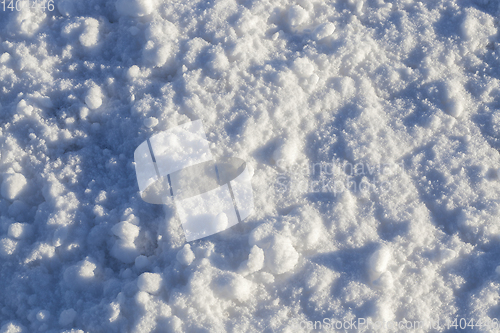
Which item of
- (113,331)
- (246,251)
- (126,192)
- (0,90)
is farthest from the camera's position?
(0,90)

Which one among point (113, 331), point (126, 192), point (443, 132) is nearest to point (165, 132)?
point (126, 192)

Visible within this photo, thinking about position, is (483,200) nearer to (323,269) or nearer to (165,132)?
(323,269)

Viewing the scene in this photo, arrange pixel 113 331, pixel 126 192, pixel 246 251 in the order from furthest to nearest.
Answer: pixel 126 192 < pixel 246 251 < pixel 113 331

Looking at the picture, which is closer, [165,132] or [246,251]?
[246,251]
